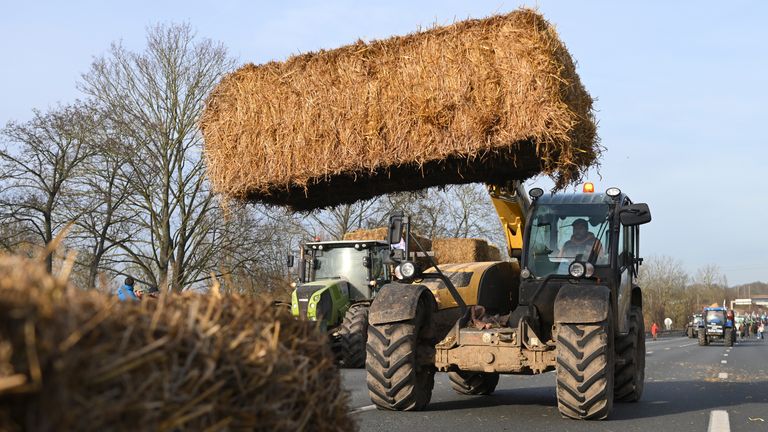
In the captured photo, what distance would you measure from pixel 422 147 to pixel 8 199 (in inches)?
972

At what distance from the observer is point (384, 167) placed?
9.02m

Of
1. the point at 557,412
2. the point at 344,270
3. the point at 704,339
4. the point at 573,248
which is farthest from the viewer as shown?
the point at 704,339

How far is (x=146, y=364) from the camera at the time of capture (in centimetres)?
240

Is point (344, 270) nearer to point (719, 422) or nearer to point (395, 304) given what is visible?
point (395, 304)

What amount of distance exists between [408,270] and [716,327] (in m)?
41.0

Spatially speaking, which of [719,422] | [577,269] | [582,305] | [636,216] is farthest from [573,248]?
[719,422]

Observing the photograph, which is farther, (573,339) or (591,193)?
(591,193)

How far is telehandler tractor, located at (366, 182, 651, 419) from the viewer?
337 inches

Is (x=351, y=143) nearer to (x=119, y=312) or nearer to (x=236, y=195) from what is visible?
(x=236, y=195)

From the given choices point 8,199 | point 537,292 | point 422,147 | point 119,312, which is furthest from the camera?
point 8,199

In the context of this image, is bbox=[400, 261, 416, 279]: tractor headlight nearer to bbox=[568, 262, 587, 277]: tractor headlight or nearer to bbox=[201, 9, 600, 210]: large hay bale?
bbox=[201, 9, 600, 210]: large hay bale

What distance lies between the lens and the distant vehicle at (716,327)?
45.8 m

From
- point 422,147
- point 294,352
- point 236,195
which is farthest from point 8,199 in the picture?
point 294,352

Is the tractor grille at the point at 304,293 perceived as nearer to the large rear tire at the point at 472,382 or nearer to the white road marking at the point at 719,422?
the large rear tire at the point at 472,382
